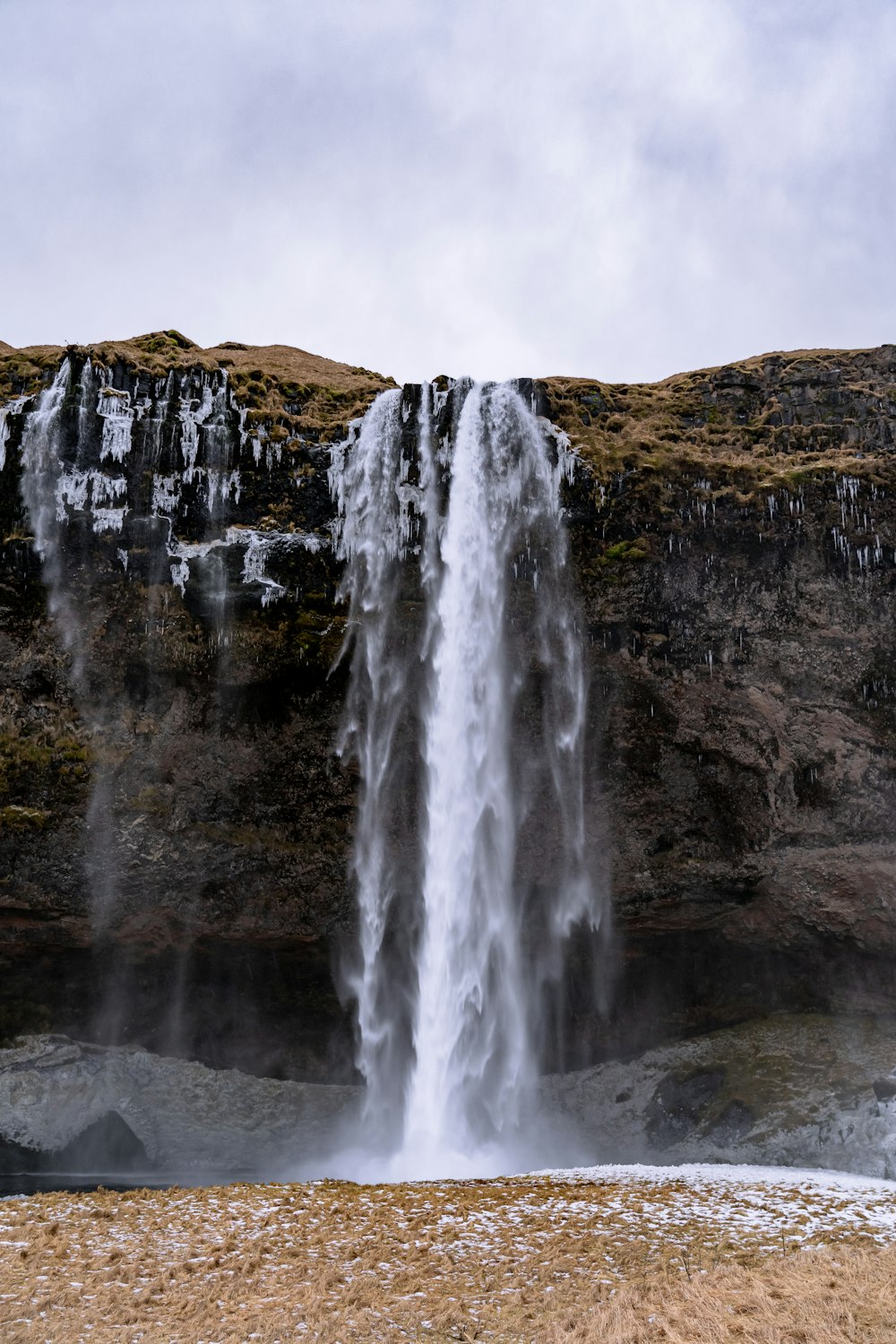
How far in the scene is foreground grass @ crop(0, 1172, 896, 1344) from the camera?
8.51 metres

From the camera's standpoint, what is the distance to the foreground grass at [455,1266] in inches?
335

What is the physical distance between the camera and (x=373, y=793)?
2234 cm

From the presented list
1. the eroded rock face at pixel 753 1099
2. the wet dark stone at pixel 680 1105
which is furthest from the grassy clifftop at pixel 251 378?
the wet dark stone at pixel 680 1105

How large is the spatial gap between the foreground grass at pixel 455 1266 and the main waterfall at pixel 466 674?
8501 mm

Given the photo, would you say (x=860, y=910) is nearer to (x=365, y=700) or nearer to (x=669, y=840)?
(x=669, y=840)

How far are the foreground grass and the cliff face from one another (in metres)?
8.99

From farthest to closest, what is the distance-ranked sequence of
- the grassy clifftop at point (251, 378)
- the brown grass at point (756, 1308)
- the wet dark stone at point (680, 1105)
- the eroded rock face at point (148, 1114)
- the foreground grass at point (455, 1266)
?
1. the grassy clifftop at point (251, 378)
2. the eroded rock face at point (148, 1114)
3. the wet dark stone at point (680, 1105)
4. the foreground grass at point (455, 1266)
5. the brown grass at point (756, 1308)

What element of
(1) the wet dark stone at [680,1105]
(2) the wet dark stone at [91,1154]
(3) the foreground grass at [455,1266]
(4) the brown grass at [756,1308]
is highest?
(4) the brown grass at [756,1308]

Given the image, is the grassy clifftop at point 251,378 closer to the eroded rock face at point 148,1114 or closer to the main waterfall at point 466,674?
the main waterfall at point 466,674

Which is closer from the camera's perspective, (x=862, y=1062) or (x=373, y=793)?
(x=862, y=1062)

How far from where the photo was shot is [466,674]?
863 inches

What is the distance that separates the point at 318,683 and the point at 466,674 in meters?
3.14

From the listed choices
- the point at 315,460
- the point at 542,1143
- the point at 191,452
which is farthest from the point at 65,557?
the point at 542,1143

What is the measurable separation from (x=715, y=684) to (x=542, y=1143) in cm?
1021
